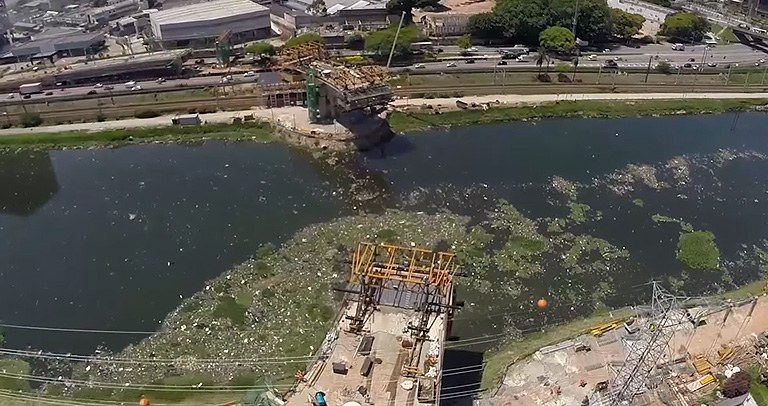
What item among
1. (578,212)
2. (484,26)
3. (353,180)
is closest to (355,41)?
(484,26)

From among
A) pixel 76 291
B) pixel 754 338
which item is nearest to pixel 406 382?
pixel 754 338

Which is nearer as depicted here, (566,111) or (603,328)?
(603,328)

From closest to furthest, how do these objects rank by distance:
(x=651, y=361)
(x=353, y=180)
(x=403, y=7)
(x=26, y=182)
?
(x=651, y=361) → (x=26, y=182) → (x=353, y=180) → (x=403, y=7)

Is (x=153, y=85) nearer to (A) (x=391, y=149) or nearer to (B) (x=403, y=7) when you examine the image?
(A) (x=391, y=149)

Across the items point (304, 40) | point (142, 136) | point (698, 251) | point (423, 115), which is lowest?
point (698, 251)

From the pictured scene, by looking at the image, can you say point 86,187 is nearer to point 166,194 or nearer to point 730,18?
point 166,194

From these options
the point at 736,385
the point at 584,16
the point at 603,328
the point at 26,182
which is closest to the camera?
the point at 736,385

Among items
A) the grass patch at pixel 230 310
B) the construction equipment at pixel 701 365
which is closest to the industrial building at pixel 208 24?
the grass patch at pixel 230 310
